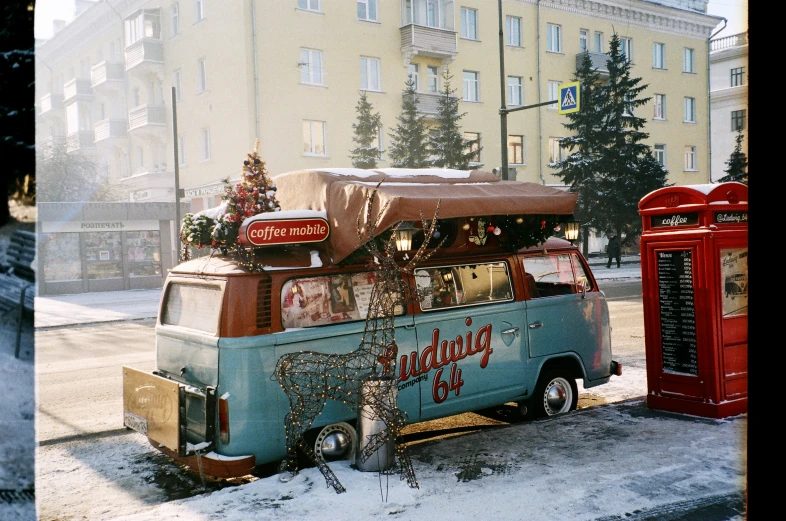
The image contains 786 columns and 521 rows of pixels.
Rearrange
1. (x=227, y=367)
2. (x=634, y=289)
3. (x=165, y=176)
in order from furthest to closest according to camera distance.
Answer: (x=165, y=176)
(x=634, y=289)
(x=227, y=367)

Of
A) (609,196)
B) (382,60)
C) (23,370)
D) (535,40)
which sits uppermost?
(535,40)

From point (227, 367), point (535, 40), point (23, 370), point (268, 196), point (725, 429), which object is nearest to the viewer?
point (23, 370)

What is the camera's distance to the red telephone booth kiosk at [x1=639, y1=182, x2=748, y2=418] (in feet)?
20.0

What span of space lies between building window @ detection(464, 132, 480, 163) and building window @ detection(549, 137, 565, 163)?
5.18 metres

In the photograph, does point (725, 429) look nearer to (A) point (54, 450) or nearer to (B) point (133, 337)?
(A) point (54, 450)

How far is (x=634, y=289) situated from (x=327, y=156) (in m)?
13.5

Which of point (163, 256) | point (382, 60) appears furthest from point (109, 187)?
point (382, 60)

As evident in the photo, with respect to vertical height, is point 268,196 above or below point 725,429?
above

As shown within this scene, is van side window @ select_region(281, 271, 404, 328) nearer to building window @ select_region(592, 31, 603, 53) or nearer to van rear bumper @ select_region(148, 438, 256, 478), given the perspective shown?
van rear bumper @ select_region(148, 438, 256, 478)

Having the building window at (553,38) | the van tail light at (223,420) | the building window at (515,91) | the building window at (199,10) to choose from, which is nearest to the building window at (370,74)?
the building window at (199,10)

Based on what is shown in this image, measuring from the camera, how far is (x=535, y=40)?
110 ft

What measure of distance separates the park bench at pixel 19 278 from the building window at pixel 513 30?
33921 millimetres

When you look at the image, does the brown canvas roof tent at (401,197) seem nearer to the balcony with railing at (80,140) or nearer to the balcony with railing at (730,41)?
the balcony with railing at (730,41)

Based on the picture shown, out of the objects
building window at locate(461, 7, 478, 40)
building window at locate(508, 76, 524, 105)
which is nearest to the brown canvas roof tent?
building window at locate(461, 7, 478, 40)
